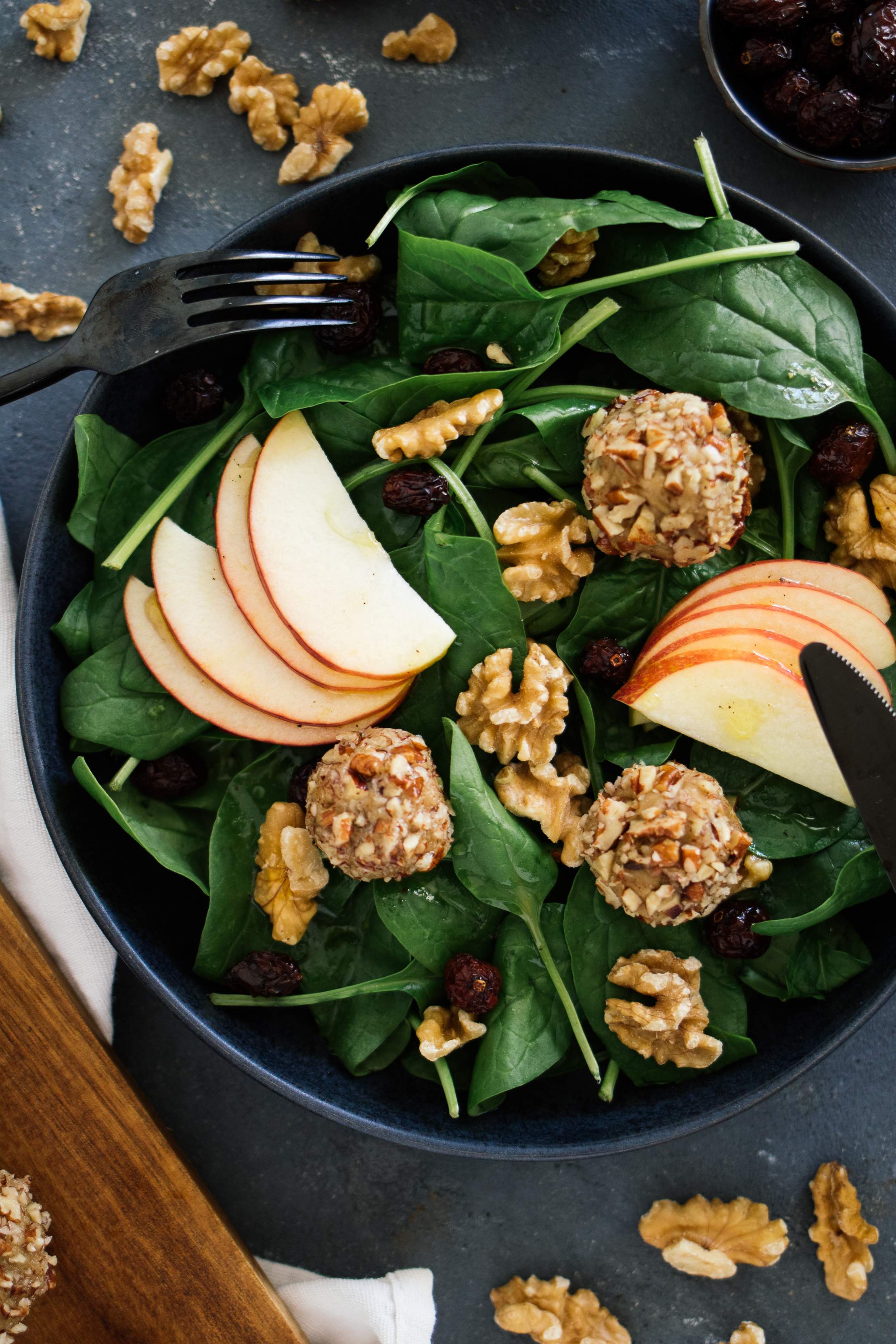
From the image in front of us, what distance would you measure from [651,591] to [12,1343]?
2.08 m

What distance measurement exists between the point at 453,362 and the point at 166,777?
1069 millimetres

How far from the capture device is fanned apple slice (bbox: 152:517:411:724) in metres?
2.05

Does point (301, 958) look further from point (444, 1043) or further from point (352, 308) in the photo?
point (352, 308)

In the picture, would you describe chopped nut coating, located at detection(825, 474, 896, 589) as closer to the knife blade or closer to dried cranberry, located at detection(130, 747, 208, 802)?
the knife blade

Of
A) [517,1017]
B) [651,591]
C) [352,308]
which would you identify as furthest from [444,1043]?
[352,308]

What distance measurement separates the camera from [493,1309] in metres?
2.37

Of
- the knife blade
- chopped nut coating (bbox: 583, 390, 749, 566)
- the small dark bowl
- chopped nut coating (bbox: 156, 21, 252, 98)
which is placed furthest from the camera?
chopped nut coating (bbox: 156, 21, 252, 98)

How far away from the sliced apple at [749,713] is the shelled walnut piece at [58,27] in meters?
1.99

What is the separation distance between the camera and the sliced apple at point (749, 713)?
6.40ft

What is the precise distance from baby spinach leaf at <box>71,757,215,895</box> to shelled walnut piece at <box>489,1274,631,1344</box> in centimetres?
123

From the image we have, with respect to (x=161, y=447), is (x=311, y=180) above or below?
above

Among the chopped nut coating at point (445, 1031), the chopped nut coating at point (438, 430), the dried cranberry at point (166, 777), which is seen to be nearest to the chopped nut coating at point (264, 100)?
the chopped nut coating at point (438, 430)

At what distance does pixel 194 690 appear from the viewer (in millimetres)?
2088

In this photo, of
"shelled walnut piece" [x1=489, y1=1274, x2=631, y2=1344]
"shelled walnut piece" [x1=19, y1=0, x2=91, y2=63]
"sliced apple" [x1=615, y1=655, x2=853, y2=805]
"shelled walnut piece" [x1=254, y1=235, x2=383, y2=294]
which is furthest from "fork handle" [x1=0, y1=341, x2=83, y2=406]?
"shelled walnut piece" [x1=489, y1=1274, x2=631, y2=1344]
